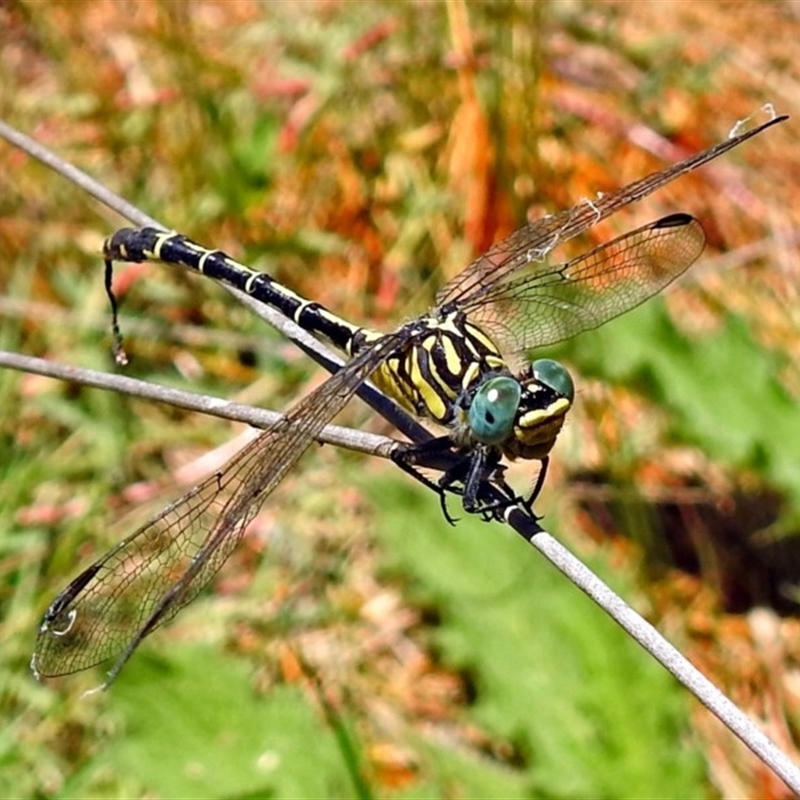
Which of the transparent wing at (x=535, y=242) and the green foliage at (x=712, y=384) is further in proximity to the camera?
the green foliage at (x=712, y=384)

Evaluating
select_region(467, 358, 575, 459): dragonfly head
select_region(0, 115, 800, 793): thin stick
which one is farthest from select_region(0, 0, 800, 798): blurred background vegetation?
select_region(0, 115, 800, 793): thin stick

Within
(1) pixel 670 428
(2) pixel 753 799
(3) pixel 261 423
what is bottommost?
(2) pixel 753 799

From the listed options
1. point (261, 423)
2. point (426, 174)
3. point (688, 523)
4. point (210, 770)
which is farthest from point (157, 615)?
point (426, 174)

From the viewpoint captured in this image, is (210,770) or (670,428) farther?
(670,428)

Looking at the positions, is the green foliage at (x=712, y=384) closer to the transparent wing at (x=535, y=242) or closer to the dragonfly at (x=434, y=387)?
the dragonfly at (x=434, y=387)

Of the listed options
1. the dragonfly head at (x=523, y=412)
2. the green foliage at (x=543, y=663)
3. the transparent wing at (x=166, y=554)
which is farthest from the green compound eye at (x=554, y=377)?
the green foliage at (x=543, y=663)

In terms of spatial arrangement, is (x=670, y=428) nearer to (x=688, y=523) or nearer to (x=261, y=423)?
(x=688, y=523)

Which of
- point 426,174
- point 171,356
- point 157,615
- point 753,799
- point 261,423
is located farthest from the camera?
point 426,174
